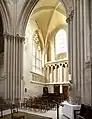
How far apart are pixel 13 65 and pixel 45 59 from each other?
977 cm

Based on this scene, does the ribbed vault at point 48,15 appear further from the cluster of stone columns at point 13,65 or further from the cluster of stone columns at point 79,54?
the cluster of stone columns at point 79,54

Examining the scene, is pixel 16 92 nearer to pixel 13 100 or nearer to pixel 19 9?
pixel 13 100

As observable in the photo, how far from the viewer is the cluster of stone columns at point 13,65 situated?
735 inches

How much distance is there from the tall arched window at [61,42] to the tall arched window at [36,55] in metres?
2.41

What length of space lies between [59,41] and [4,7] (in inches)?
423

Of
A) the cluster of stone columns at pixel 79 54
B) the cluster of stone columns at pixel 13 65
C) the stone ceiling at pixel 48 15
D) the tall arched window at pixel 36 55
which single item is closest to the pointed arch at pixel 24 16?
the cluster of stone columns at pixel 13 65

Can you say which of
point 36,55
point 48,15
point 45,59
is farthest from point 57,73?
point 48,15

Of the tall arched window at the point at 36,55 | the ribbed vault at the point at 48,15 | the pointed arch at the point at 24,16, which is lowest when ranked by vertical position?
the tall arched window at the point at 36,55

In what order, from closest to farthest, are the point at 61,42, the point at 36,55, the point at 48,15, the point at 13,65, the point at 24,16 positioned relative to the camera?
the point at 13,65, the point at 24,16, the point at 48,15, the point at 36,55, the point at 61,42

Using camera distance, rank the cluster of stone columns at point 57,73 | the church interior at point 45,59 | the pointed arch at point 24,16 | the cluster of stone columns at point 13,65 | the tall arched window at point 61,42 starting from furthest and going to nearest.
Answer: the tall arched window at point 61,42, the cluster of stone columns at point 57,73, the pointed arch at point 24,16, the cluster of stone columns at point 13,65, the church interior at point 45,59

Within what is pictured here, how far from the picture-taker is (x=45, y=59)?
93.2ft

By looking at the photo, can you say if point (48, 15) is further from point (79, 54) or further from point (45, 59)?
point (79, 54)

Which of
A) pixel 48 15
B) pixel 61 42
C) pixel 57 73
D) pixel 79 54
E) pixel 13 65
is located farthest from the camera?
pixel 61 42

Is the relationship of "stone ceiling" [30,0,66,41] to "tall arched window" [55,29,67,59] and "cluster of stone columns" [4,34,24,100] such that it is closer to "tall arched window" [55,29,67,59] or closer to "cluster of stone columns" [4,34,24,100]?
"tall arched window" [55,29,67,59]
